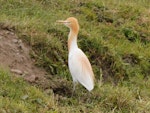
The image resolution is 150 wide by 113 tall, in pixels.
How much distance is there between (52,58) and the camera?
673 cm

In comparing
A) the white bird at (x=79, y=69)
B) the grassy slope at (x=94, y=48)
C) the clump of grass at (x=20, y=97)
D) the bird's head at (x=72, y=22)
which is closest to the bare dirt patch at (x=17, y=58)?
the grassy slope at (x=94, y=48)

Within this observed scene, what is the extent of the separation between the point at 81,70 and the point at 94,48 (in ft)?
5.10

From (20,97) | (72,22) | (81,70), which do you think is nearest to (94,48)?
(72,22)

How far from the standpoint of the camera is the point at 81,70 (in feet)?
19.1

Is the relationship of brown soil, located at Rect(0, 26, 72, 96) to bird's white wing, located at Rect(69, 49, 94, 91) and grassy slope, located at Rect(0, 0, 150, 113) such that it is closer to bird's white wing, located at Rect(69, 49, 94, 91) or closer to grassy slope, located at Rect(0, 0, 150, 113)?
grassy slope, located at Rect(0, 0, 150, 113)

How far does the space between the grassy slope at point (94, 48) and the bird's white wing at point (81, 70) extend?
0.83 ft

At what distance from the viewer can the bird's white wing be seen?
5.76 meters

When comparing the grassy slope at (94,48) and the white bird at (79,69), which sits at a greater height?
the white bird at (79,69)

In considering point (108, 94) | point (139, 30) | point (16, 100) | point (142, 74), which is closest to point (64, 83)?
point (108, 94)

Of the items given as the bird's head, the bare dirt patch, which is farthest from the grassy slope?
the bird's head

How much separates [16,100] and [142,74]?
106 inches

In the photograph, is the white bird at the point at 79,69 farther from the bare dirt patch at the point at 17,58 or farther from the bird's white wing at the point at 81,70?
the bare dirt patch at the point at 17,58

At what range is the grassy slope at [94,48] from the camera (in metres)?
5.68

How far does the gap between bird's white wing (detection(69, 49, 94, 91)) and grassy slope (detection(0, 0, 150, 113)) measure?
10.0 inches
